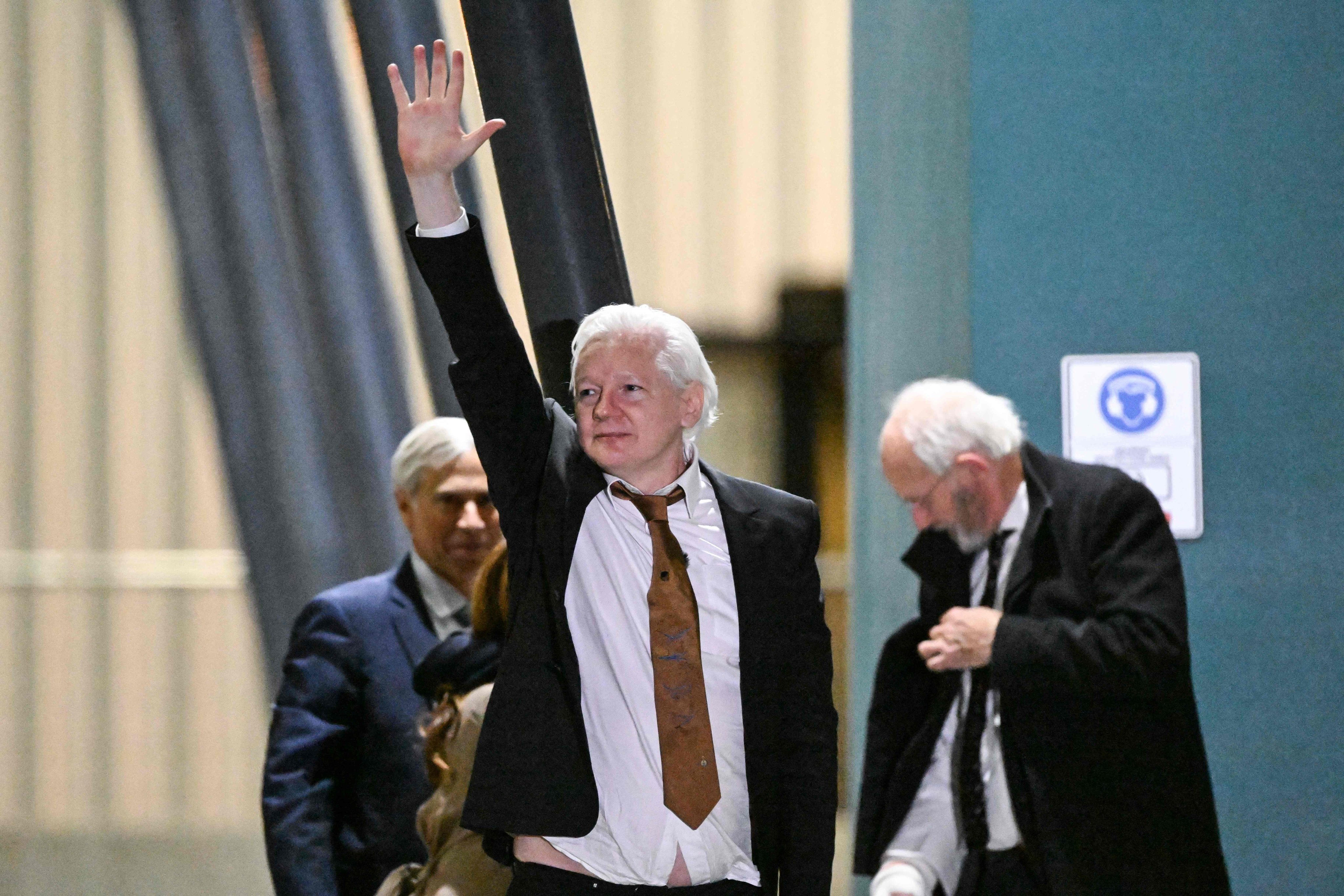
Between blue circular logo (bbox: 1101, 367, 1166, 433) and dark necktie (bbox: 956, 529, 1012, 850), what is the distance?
3.68ft

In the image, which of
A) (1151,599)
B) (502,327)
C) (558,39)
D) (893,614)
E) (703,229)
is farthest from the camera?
(703,229)

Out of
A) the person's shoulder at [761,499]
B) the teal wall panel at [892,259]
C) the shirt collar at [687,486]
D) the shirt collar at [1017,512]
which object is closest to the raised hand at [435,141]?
the shirt collar at [687,486]

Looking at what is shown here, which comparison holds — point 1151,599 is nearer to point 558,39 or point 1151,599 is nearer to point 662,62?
point 558,39

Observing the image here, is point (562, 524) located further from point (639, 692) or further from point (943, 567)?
point (943, 567)

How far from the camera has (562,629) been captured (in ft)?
5.98

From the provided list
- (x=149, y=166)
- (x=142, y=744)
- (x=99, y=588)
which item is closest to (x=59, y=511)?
(x=99, y=588)

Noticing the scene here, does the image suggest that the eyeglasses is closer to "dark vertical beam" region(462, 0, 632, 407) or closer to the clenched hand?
the clenched hand

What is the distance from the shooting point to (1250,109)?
3.71 meters

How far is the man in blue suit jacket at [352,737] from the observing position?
2.45m

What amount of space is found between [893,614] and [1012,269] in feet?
3.64

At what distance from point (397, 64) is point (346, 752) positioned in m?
1.48

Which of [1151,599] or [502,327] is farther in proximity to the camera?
[1151,599]

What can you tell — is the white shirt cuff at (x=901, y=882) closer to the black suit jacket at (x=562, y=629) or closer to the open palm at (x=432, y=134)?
the black suit jacket at (x=562, y=629)

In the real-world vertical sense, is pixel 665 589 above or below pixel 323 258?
below
